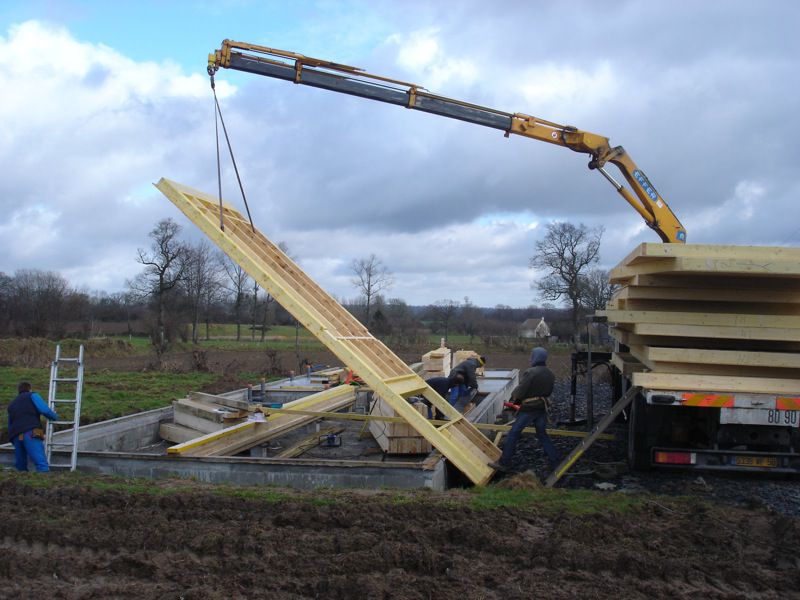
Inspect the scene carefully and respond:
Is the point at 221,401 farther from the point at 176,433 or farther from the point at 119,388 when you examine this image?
the point at 119,388

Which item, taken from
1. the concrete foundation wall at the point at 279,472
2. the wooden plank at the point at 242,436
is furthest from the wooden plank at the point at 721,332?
the wooden plank at the point at 242,436

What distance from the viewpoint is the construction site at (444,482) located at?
15.1 ft

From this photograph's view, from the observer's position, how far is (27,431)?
7746mm

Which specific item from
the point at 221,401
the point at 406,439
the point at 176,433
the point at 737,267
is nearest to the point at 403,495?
the point at 406,439

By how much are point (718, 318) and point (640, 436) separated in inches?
65.5

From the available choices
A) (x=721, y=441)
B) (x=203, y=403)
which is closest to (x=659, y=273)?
(x=721, y=441)

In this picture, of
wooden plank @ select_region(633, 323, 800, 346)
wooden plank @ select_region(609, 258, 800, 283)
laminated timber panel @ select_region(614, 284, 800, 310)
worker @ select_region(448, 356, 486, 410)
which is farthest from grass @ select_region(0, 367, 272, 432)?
wooden plank @ select_region(609, 258, 800, 283)

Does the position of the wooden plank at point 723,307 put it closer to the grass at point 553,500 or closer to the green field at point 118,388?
the grass at point 553,500

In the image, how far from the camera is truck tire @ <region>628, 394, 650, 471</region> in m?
7.39

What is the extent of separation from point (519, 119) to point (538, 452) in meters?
5.81

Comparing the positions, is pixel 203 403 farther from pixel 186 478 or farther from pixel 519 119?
pixel 519 119

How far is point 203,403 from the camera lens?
1037 centimetres

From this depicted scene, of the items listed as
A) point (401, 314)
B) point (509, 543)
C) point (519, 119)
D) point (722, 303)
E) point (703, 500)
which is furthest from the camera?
point (401, 314)

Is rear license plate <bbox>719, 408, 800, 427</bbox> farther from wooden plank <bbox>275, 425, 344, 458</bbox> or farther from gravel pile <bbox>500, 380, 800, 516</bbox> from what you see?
wooden plank <bbox>275, 425, 344, 458</bbox>
